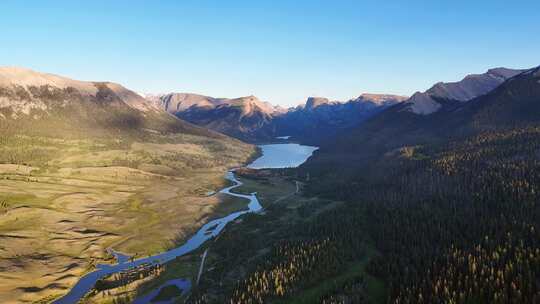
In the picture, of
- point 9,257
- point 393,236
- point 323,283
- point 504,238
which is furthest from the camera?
point 393,236

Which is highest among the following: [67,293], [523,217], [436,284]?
[523,217]

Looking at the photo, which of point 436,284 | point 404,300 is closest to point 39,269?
point 404,300

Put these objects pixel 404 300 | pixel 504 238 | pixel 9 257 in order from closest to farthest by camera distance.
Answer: pixel 404 300, pixel 504 238, pixel 9 257

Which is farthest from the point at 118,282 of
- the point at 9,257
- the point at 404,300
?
the point at 404,300

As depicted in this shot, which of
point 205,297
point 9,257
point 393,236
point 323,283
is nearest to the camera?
point 205,297

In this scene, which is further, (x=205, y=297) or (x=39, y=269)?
(x=39, y=269)

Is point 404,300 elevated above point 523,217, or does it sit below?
below

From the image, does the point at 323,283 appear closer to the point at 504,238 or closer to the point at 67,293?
the point at 504,238

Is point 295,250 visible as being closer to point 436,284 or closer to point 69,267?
point 436,284

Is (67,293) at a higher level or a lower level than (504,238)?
lower
